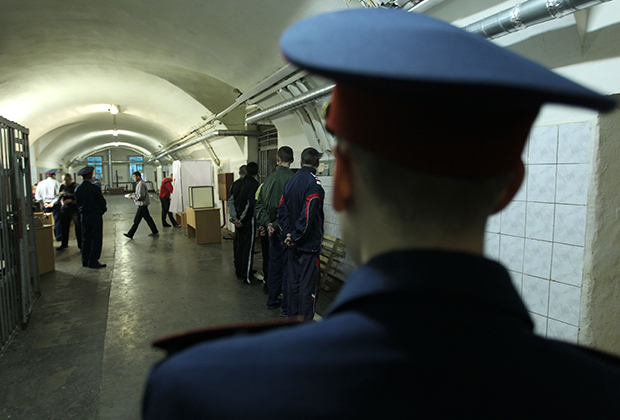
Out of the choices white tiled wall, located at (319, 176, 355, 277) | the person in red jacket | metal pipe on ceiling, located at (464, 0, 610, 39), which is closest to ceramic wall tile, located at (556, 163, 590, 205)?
metal pipe on ceiling, located at (464, 0, 610, 39)

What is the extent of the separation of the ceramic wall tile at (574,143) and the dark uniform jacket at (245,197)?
3.84m

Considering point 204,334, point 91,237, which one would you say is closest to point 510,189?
point 204,334

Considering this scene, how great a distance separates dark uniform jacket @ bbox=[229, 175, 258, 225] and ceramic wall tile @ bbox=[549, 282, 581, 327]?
3824 millimetres

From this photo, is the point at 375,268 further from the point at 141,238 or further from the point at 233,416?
the point at 141,238

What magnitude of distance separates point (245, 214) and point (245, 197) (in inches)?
10.0

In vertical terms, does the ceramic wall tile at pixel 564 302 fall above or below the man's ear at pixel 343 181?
below

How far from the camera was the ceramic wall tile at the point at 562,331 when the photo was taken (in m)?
2.68

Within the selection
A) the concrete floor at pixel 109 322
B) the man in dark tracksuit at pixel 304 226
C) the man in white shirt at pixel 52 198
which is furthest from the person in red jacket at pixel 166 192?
the man in dark tracksuit at pixel 304 226

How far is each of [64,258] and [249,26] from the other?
225 inches

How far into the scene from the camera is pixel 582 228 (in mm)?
2568

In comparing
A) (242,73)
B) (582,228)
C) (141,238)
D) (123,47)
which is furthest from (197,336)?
(141,238)

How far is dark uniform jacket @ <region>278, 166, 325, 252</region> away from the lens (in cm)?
364

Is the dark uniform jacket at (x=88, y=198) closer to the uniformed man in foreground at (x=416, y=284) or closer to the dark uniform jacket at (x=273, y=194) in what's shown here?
the dark uniform jacket at (x=273, y=194)

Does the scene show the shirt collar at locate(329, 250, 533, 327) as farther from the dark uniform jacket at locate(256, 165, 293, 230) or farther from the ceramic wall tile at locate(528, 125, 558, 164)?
the dark uniform jacket at locate(256, 165, 293, 230)
